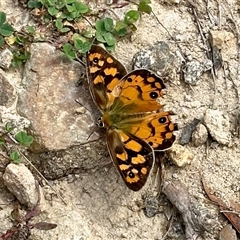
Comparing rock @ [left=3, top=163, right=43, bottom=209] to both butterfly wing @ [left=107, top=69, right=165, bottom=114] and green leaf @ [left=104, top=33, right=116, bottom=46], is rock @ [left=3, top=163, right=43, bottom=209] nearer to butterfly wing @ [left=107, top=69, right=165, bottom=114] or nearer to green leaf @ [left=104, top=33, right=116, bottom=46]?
butterfly wing @ [left=107, top=69, right=165, bottom=114]

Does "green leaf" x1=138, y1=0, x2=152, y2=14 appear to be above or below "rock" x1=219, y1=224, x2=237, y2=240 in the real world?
above

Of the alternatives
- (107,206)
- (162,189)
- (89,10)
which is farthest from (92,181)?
(89,10)

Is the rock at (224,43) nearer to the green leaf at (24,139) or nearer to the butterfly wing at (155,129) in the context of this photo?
the butterfly wing at (155,129)

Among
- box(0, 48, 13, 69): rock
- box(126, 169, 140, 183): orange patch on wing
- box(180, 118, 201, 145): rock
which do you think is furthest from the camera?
box(0, 48, 13, 69): rock

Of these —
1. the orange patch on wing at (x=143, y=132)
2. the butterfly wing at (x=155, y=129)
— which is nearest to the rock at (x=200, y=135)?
the butterfly wing at (x=155, y=129)

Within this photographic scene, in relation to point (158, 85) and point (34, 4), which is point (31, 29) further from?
point (158, 85)

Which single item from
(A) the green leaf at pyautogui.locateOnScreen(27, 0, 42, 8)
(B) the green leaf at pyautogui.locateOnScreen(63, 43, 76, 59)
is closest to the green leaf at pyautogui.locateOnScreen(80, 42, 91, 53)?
(B) the green leaf at pyautogui.locateOnScreen(63, 43, 76, 59)
